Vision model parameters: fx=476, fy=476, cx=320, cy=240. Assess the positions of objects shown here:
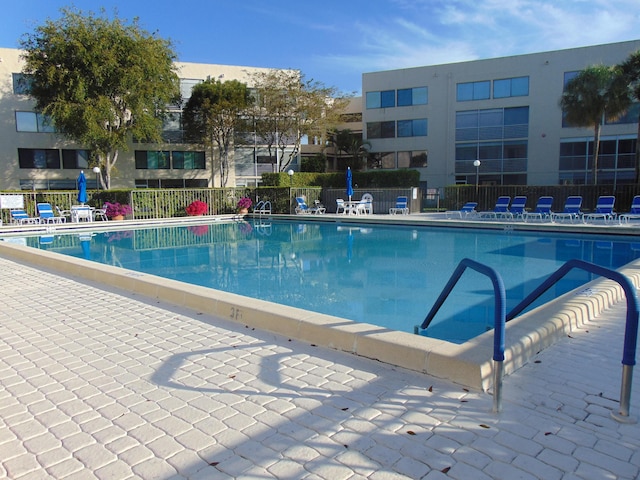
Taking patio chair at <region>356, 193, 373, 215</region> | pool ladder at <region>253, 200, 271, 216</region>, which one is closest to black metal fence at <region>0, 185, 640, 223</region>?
pool ladder at <region>253, 200, 271, 216</region>

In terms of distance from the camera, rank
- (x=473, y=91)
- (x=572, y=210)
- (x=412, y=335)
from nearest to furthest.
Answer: (x=412, y=335), (x=572, y=210), (x=473, y=91)

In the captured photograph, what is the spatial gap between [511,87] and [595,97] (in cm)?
795

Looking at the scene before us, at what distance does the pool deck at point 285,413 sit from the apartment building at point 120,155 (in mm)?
28742

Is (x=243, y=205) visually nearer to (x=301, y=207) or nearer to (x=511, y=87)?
(x=301, y=207)

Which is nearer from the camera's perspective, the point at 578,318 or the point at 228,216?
the point at 578,318

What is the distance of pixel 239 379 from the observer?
342 centimetres

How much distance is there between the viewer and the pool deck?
2322 millimetres

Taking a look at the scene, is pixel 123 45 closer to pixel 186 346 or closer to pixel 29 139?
pixel 29 139

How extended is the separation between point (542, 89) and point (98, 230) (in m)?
26.9

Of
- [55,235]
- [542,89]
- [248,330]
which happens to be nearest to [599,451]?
[248,330]

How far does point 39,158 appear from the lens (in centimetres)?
3031

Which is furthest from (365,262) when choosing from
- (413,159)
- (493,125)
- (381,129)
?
(381,129)

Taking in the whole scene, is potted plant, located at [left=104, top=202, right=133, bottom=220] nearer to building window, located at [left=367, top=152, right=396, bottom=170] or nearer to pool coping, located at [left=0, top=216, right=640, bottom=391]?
pool coping, located at [left=0, top=216, right=640, bottom=391]

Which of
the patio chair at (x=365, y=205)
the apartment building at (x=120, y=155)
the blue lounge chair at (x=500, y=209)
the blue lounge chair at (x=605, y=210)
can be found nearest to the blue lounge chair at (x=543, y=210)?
the blue lounge chair at (x=500, y=209)
